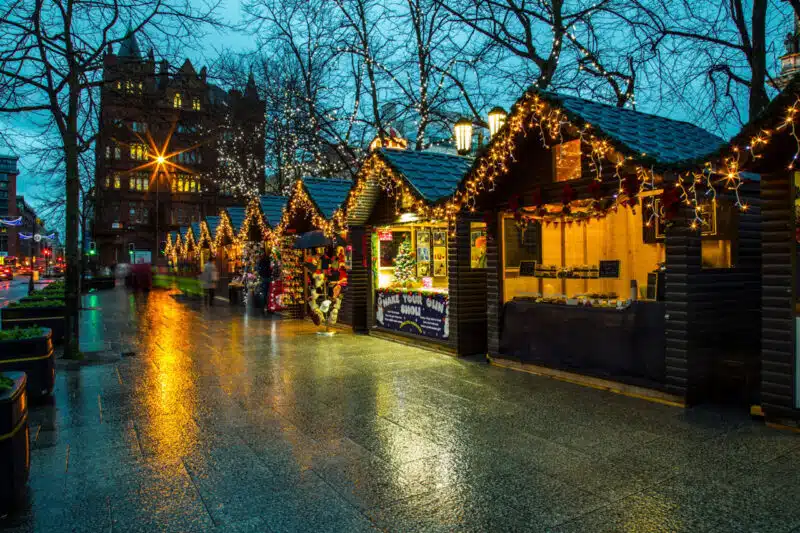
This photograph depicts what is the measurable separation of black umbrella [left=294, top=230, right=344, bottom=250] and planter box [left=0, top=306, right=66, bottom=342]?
649 cm

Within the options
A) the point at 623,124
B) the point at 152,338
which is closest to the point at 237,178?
the point at 152,338

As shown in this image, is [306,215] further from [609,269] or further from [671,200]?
[671,200]

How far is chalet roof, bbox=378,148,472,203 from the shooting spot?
11.1 meters

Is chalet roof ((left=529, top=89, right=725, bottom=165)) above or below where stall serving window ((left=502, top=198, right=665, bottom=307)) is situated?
above

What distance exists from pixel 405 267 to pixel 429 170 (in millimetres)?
2485

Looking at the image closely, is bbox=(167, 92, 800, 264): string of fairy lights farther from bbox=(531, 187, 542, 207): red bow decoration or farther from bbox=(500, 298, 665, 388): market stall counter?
bbox=(500, 298, 665, 388): market stall counter

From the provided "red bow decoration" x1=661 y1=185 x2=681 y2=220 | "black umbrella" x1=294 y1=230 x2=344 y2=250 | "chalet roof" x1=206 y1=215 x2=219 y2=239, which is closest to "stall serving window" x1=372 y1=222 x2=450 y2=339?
"black umbrella" x1=294 y1=230 x2=344 y2=250

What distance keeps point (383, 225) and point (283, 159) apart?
17.0 meters

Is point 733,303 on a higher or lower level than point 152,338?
higher

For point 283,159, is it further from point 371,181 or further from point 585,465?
point 585,465

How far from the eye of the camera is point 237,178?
112 ft

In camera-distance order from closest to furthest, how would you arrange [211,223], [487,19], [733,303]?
[733,303]
[487,19]
[211,223]

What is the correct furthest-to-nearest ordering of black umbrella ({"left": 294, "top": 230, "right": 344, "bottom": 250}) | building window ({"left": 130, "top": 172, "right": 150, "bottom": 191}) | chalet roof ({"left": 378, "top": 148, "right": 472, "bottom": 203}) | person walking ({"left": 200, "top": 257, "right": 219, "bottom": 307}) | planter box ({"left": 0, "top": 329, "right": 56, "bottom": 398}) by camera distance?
1. building window ({"left": 130, "top": 172, "right": 150, "bottom": 191})
2. person walking ({"left": 200, "top": 257, "right": 219, "bottom": 307})
3. black umbrella ({"left": 294, "top": 230, "right": 344, "bottom": 250})
4. chalet roof ({"left": 378, "top": 148, "right": 472, "bottom": 203})
5. planter box ({"left": 0, "top": 329, "right": 56, "bottom": 398})

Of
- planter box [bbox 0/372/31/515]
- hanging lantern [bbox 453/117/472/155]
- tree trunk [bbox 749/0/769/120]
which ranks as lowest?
planter box [bbox 0/372/31/515]
